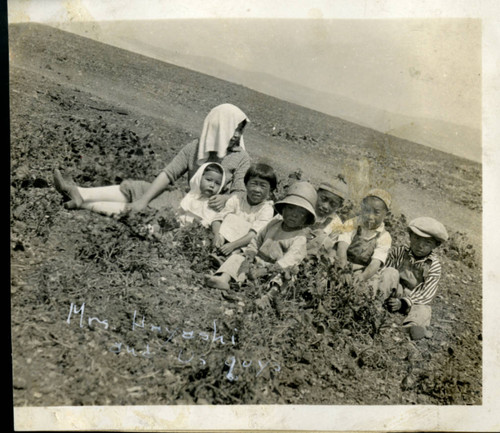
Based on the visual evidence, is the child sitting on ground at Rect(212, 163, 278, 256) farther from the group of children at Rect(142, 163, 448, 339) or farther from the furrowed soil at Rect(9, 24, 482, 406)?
the furrowed soil at Rect(9, 24, 482, 406)

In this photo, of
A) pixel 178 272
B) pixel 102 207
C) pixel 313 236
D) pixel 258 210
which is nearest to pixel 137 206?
pixel 102 207

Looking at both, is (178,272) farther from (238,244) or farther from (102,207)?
(102,207)

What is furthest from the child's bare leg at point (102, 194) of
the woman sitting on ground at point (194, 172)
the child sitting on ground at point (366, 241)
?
the child sitting on ground at point (366, 241)

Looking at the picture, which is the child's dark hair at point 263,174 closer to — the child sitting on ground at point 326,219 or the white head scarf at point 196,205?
the white head scarf at point 196,205

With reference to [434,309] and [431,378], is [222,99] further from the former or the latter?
[431,378]

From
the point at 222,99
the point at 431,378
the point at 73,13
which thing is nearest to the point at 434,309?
the point at 431,378
